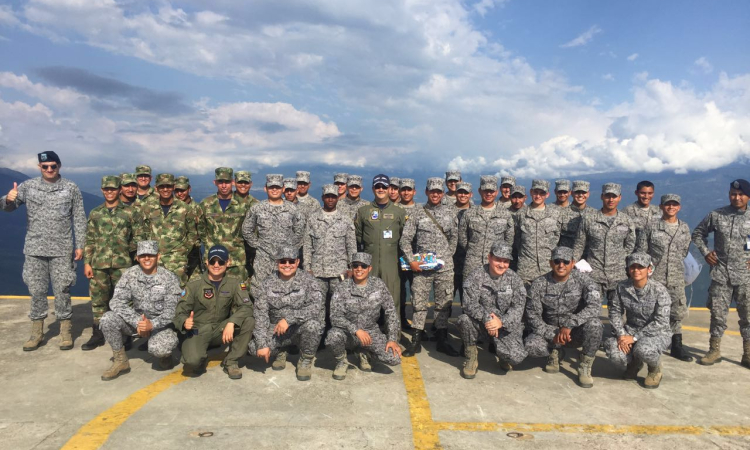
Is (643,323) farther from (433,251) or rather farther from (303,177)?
(303,177)

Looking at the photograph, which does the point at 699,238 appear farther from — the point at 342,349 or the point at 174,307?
the point at 174,307

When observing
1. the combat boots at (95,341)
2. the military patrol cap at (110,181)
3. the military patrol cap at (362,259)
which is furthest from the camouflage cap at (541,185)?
the combat boots at (95,341)

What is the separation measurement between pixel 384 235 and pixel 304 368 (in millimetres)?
2087

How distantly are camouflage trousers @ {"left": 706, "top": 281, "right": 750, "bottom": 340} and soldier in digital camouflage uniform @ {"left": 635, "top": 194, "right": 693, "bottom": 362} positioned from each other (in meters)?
0.36

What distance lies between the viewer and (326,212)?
616 cm

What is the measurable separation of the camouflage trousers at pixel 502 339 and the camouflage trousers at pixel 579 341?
14cm

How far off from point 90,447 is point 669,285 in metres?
7.16

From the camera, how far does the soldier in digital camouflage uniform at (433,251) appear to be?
6.15 meters

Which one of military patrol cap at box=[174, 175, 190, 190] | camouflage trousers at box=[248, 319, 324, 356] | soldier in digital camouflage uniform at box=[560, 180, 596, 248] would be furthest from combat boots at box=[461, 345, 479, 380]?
military patrol cap at box=[174, 175, 190, 190]

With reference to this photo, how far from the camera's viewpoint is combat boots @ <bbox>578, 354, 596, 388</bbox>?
505 centimetres

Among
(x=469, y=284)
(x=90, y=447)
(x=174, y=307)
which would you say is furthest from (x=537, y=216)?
(x=90, y=447)

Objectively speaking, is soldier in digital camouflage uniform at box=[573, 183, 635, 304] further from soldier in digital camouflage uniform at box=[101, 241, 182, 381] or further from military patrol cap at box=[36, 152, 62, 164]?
military patrol cap at box=[36, 152, 62, 164]

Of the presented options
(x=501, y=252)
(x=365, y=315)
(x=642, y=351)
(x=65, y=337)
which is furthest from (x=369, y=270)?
(x=65, y=337)

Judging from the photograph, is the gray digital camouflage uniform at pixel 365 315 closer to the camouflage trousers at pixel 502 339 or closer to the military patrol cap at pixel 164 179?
the camouflage trousers at pixel 502 339
